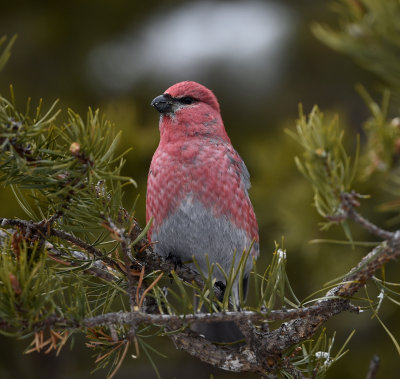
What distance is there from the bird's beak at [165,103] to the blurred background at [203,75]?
24cm

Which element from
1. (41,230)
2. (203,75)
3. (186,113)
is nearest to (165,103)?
(186,113)

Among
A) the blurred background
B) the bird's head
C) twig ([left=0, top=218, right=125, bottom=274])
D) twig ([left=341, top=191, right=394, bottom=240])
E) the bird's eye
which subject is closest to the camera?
twig ([left=341, top=191, right=394, bottom=240])

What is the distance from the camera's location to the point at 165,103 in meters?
2.72

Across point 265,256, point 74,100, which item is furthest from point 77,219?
point 74,100

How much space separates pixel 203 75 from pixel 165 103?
1.87 meters

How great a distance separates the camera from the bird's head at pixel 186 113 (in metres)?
2.68

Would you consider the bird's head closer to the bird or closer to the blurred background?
the bird

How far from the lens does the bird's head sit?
268cm

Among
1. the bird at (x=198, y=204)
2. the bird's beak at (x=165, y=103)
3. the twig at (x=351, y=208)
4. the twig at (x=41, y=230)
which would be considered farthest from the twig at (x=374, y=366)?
the bird's beak at (x=165, y=103)

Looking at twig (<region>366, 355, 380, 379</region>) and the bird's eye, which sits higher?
the bird's eye

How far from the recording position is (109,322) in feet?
4.45

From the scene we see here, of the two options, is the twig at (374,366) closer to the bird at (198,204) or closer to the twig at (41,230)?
the twig at (41,230)

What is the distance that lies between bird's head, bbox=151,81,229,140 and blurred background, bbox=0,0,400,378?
25cm

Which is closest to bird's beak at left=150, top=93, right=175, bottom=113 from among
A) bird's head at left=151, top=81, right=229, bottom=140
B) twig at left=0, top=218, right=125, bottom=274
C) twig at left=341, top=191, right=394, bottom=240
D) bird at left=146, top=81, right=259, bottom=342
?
bird's head at left=151, top=81, right=229, bottom=140
